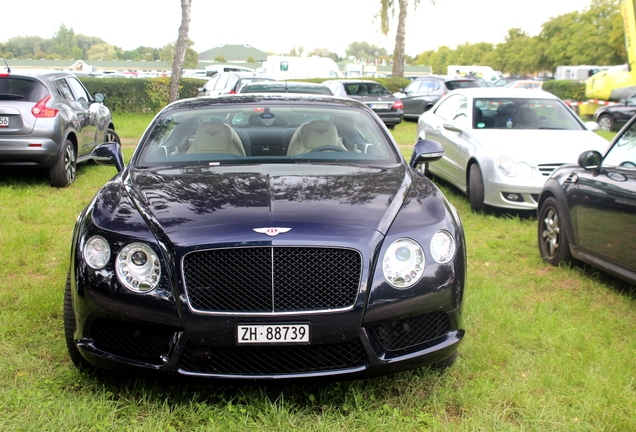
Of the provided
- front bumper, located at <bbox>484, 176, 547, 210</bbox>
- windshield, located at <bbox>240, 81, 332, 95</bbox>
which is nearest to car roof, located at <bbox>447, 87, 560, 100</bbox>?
front bumper, located at <bbox>484, 176, 547, 210</bbox>

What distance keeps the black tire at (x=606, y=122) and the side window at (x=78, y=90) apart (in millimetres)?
14108

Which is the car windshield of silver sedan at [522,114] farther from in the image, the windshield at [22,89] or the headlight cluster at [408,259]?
the windshield at [22,89]

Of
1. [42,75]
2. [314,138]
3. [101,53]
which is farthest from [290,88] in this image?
[101,53]

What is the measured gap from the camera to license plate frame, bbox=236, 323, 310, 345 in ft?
9.12

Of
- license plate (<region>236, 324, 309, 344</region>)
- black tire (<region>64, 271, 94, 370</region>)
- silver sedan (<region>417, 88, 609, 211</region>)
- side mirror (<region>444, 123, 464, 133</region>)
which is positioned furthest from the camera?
side mirror (<region>444, 123, 464, 133</region>)

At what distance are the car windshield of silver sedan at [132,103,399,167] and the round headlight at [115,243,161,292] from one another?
130 centimetres

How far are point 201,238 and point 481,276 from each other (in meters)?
3.11

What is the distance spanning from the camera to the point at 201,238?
284 cm

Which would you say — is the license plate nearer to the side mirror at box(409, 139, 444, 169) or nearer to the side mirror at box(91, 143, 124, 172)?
the side mirror at box(409, 139, 444, 169)

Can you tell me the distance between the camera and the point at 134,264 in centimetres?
290

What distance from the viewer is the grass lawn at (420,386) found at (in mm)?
2924

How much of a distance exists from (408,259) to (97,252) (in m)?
A: 1.47

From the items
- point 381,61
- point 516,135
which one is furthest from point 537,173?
point 381,61

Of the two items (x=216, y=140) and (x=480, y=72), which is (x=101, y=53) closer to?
(x=480, y=72)
